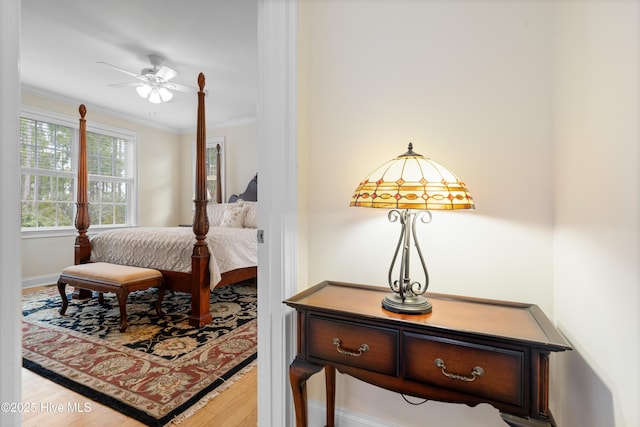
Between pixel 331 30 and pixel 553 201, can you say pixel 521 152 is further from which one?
pixel 331 30

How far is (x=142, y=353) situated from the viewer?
214 cm

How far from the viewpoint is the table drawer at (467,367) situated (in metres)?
0.83

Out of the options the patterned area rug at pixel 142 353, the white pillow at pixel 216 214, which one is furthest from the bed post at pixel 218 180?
the patterned area rug at pixel 142 353

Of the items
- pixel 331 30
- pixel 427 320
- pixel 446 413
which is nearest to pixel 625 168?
pixel 427 320

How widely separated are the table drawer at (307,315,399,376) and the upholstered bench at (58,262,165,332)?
83.8 inches

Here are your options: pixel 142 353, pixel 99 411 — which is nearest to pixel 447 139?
pixel 99 411

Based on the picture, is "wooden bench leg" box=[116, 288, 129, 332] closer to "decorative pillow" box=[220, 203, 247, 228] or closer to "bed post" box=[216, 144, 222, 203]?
"decorative pillow" box=[220, 203, 247, 228]

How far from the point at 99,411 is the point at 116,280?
1.19 m

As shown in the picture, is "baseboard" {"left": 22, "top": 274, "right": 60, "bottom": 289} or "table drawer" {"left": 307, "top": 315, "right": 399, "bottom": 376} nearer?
"table drawer" {"left": 307, "top": 315, "right": 399, "bottom": 376}

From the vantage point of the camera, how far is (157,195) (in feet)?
18.8

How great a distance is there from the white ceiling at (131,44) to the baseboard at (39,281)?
252cm

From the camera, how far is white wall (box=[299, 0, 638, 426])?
1.11 meters

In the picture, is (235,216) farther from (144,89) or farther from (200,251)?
(144,89)

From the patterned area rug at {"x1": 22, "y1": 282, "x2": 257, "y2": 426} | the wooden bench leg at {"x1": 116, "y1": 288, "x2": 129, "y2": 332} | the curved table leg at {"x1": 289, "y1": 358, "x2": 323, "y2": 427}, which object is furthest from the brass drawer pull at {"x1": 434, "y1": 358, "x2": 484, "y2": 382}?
the wooden bench leg at {"x1": 116, "y1": 288, "x2": 129, "y2": 332}
